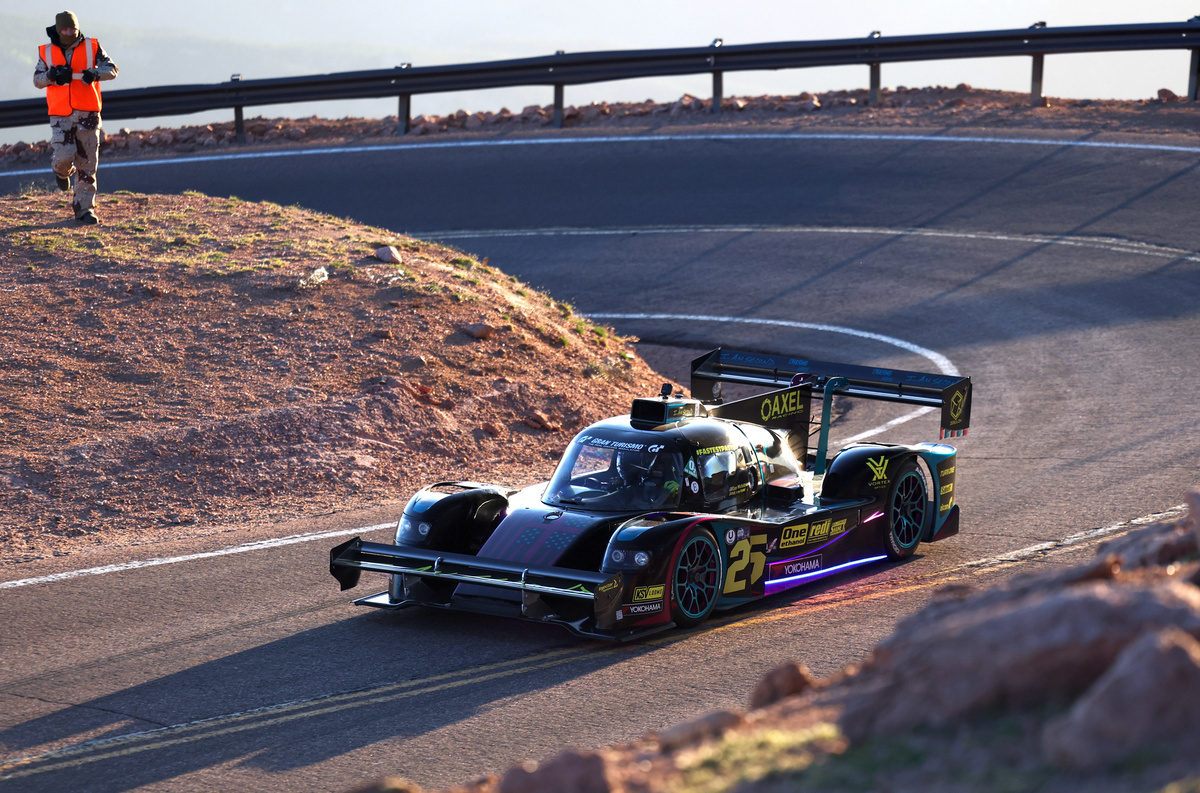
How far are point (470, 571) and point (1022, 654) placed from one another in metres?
4.95

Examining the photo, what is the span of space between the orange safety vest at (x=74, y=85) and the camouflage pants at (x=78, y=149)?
0.12 metres

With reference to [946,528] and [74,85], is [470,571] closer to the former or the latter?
[946,528]

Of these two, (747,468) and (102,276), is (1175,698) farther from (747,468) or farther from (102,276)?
(102,276)

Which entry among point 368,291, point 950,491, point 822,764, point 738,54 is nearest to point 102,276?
point 368,291

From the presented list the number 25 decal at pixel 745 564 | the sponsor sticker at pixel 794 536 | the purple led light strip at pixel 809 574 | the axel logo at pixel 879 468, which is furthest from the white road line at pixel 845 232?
the number 25 decal at pixel 745 564

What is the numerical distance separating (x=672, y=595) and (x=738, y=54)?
69.9 feet

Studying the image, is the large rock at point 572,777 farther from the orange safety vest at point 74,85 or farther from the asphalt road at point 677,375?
the orange safety vest at point 74,85

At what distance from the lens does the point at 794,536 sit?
9375 millimetres

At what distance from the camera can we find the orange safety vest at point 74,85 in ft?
53.9

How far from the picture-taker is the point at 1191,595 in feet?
13.9

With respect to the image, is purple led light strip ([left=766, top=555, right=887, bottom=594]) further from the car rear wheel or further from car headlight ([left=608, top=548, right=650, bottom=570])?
car headlight ([left=608, top=548, right=650, bottom=570])

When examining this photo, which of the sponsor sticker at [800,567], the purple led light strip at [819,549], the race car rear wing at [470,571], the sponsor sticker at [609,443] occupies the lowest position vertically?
the sponsor sticker at [800,567]

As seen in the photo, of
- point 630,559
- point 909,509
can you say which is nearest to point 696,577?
point 630,559

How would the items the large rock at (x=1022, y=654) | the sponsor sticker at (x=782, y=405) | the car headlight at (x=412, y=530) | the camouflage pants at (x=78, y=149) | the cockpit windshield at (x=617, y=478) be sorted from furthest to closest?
1. the camouflage pants at (x=78, y=149)
2. the sponsor sticker at (x=782, y=405)
3. the car headlight at (x=412, y=530)
4. the cockpit windshield at (x=617, y=478)
5. the large rock at (x=1022, y=654)
